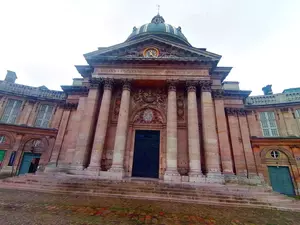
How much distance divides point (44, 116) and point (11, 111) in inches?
128

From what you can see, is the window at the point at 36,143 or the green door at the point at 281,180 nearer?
the green door at the point at 281,180

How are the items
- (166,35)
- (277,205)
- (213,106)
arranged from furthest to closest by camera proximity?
(166,35)
(213,106)
(277,205)

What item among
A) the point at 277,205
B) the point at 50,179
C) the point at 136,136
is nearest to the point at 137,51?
the point at 136,136

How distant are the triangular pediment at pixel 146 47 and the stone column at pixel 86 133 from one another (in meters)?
2.95

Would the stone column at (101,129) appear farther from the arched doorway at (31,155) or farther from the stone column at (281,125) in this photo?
the stone column at (281,125)

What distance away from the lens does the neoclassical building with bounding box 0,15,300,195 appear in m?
11.5

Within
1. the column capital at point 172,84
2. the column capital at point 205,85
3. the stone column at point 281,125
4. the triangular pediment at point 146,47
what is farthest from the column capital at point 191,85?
the stone column at point 281,125

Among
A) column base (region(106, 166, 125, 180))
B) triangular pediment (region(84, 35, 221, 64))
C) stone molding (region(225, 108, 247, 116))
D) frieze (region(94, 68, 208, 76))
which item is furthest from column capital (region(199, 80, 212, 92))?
column base (region(106, 166, 125, 180))

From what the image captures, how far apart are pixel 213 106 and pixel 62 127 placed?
13.9 m

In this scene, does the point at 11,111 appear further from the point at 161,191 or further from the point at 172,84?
the point at 161,191

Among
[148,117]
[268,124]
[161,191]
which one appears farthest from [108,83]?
[268,124]

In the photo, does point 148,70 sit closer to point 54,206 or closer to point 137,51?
point 137,51

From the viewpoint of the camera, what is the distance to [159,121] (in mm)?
13758

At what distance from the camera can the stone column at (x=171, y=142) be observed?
10.4 m
